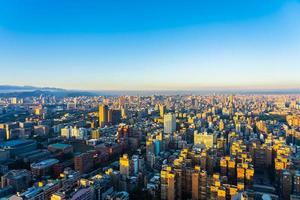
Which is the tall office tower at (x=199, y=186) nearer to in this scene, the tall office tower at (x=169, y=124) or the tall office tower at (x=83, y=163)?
the tall office tower at (x=83, y=163)

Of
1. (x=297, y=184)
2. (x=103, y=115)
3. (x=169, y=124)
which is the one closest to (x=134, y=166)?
(x=297, y=184)

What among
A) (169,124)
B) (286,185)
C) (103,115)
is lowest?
(286,185)

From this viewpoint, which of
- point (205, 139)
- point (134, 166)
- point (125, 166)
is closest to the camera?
point (125, 166)

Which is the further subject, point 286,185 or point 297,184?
point 286,185

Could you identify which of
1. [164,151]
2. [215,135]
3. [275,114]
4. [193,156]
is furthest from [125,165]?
[275,114]

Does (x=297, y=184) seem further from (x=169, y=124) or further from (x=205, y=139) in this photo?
(x=169, y=124)

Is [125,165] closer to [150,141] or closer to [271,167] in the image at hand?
[150,141]

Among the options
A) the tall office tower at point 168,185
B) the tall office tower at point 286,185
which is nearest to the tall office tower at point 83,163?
the tall office tower at point 168,185

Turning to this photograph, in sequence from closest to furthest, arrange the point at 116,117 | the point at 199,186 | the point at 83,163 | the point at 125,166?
the point at 199,186
the point at 125,166
the point at 83,163
the point at 116,117

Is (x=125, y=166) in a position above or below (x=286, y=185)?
above

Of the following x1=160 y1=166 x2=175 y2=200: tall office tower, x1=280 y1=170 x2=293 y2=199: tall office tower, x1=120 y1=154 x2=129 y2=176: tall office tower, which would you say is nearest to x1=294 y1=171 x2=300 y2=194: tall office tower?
x1=280 y1=170 x2=293 y2=199: tall office tower
